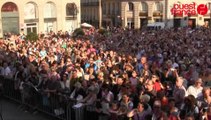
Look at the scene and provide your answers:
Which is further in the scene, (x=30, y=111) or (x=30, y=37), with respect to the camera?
(x=30, y=37)

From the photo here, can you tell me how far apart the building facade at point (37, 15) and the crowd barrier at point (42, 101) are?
34.8m

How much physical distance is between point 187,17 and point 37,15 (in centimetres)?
2661

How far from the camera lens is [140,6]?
228 ft

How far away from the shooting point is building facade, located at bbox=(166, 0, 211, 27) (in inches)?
2623

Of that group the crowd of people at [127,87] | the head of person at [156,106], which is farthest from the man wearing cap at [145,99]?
the head of person at [156,106]

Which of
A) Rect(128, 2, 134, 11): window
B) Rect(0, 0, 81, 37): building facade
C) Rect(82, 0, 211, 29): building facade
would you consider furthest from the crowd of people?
Rect(128, 2, 134, 11): window

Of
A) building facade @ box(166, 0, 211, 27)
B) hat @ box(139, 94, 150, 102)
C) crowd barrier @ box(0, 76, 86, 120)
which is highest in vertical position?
building facade @ box(166, 0, 211, 27)

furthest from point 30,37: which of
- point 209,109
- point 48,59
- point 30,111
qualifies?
point 209,109

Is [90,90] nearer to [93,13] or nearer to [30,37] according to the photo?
[30,37]

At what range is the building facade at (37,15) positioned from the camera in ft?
166

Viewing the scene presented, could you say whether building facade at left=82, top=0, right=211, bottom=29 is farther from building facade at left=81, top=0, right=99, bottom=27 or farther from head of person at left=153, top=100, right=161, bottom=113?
head of person at left=153, top=100, right=161, bottom=113

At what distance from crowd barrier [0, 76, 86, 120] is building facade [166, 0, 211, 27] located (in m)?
52.6

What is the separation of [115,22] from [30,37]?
37.8 meters

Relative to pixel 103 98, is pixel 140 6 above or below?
above
